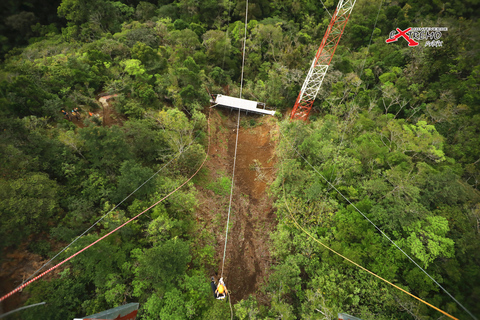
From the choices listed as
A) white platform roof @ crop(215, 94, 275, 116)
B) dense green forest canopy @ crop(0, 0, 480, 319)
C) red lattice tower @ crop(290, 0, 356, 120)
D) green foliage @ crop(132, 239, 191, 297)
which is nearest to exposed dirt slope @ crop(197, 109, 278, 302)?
white platform roof @ crop(215, 94, 275, 116)

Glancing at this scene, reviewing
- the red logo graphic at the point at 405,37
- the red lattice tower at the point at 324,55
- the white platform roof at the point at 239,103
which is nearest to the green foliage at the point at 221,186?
the white platform roof at the point at 239,103

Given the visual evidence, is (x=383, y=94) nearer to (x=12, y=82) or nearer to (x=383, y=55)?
(x=383, y=55)

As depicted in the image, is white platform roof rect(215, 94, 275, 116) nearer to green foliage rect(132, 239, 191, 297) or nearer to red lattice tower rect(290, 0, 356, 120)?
red lattice tower rect(290, 0, 356, 120)

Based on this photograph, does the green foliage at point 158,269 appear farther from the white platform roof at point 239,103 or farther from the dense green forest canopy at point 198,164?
the white platform roof at point 239,103

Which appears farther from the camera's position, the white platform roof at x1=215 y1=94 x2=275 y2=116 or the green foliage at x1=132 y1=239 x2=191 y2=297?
the white platform roof at x1=215 y1=94 x2=275 y2=116

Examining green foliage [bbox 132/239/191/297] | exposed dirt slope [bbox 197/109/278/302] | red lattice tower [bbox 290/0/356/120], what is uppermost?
red lattice tower [bbox 290/0/356/120]

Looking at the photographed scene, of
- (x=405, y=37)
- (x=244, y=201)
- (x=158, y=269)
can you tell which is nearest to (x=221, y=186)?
(x=244, y=201)

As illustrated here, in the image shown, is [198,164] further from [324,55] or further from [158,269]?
[324,55]
